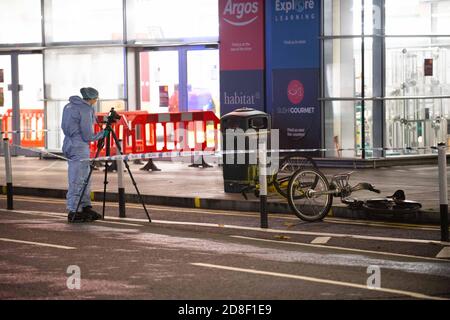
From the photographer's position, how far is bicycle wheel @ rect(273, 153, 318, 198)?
15195mm

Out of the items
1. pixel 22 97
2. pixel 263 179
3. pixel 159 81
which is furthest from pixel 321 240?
pixel 22 97

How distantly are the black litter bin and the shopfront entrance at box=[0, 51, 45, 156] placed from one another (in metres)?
11.2

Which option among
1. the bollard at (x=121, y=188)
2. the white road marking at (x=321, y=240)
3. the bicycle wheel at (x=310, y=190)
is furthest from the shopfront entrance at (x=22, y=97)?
the white road marking at (x=321, y=240)

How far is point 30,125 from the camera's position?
26.8m

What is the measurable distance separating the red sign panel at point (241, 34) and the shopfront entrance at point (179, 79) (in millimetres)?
1621

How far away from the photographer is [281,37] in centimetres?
2161

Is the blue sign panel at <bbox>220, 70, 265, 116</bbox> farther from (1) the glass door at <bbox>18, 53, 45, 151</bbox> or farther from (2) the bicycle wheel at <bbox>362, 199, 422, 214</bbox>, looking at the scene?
(2) the bicycle wheel at <bbox>362, 199, 422, 214</bbox>

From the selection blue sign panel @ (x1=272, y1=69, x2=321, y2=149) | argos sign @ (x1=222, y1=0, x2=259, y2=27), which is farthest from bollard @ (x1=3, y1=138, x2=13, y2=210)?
argos sign @ (x1=222, y1=0, x2=259, y2=27)

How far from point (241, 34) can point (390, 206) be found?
9.44 metres

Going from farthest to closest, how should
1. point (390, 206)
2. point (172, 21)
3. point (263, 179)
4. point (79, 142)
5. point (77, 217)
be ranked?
point (172, 21)
point (79, 142)
point (77, 217)
point (390, 206)
point (263, 179)

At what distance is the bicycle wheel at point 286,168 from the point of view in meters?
15.2

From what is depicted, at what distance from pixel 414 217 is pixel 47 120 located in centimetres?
1433

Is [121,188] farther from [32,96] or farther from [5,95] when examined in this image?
[5,95]

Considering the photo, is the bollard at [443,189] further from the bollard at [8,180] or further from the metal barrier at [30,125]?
the metal barrier at [30,125]
